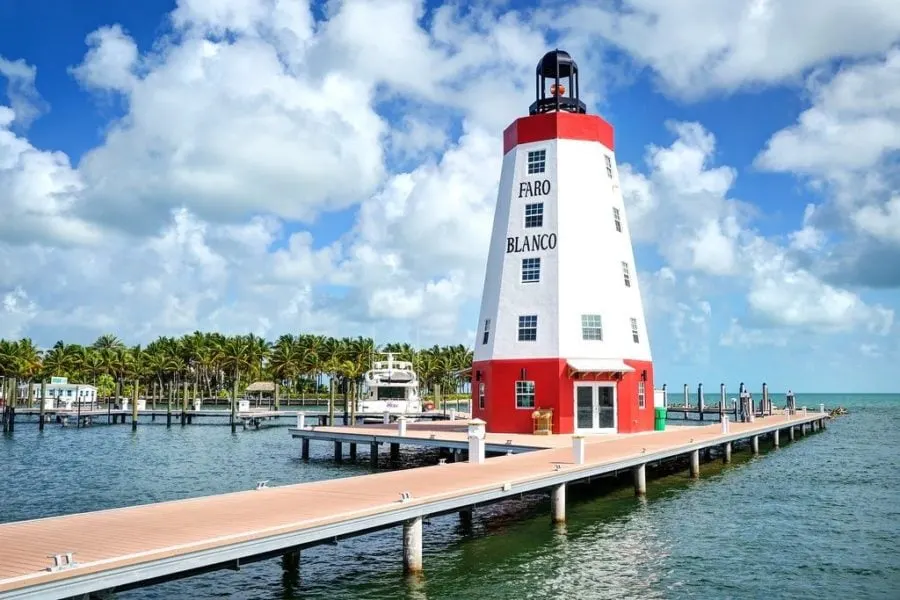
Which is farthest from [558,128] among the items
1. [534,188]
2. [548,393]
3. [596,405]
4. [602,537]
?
[602,537]

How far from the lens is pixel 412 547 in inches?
620

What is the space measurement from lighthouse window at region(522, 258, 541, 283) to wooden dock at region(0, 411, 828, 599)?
14.3 metres

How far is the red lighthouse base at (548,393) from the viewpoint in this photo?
1366 inches

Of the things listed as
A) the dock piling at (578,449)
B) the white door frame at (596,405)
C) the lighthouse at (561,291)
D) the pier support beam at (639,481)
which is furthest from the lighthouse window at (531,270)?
the dock piling at (578,449)

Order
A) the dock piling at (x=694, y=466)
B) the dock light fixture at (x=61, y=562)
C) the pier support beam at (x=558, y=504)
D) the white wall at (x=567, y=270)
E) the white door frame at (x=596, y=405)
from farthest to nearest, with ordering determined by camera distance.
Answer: the white wall at (x=567, y=270) < the white door frame at (x=596, y=405) < the dock piling at (x=694, y=466) < the pier support beam at (x=558, y=504) < the dock light fixture at (x=61, y=562)

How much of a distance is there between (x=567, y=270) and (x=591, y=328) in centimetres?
287

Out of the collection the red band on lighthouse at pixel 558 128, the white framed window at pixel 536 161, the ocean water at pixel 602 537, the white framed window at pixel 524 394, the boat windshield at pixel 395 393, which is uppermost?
the red band on lighthouse at pixel 558 128

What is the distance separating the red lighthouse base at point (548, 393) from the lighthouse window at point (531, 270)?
3849 mm

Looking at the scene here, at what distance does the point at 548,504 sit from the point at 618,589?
9.34 metres

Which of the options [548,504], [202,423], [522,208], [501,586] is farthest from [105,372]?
[501,586]

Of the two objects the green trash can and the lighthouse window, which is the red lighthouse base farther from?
the lighthouse window

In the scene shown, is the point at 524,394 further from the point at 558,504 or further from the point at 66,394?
the point at 66,394

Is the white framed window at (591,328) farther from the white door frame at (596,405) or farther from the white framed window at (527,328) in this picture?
the white framed window at (527,328)

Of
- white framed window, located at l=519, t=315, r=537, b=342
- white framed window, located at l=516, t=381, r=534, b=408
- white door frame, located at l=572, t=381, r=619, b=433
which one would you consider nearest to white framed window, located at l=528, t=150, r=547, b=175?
white framed window, located at l=519, t=315, r=537, b=342
